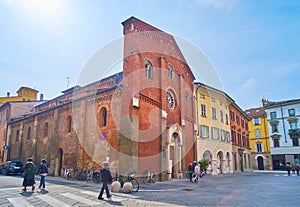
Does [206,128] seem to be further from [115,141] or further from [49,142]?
[49,142]

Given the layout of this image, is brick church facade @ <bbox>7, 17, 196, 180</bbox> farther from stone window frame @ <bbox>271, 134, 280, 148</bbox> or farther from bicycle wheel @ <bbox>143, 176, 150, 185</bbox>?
stone window frame @ <bbox>271, 134, 280, 148</bbox>

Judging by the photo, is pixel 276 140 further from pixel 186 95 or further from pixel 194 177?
pixel 194 177

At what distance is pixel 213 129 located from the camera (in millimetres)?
27609

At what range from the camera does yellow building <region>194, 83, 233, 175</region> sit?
1009 inches

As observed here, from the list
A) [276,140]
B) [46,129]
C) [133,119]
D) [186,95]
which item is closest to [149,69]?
[133,119]

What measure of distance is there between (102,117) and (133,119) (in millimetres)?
2669

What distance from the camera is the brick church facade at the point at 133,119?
1440cm

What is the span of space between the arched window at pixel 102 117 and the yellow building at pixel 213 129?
38.8 feet

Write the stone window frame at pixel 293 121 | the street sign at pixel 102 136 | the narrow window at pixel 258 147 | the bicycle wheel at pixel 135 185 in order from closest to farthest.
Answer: the bicycle wheel at pixel 135 185, the street sign at pixel 102 136, the stone window frame at pixel 293 121, the narrow window at pixel 258 147

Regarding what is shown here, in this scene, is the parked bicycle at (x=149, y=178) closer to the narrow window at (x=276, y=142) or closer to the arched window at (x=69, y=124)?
the arched window at (x=69, y=124)

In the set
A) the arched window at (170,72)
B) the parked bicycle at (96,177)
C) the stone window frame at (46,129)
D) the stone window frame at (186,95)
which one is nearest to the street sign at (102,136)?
the parked bicycle at (96,177)

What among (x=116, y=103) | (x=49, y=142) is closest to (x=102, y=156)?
(x=116, y=103)

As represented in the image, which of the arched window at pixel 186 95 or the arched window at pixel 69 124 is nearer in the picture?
the arched window at pixel 69 124

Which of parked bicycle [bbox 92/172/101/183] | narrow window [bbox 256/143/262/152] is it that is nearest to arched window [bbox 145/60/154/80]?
parked bicycle [bbox 92/172/101/183]
